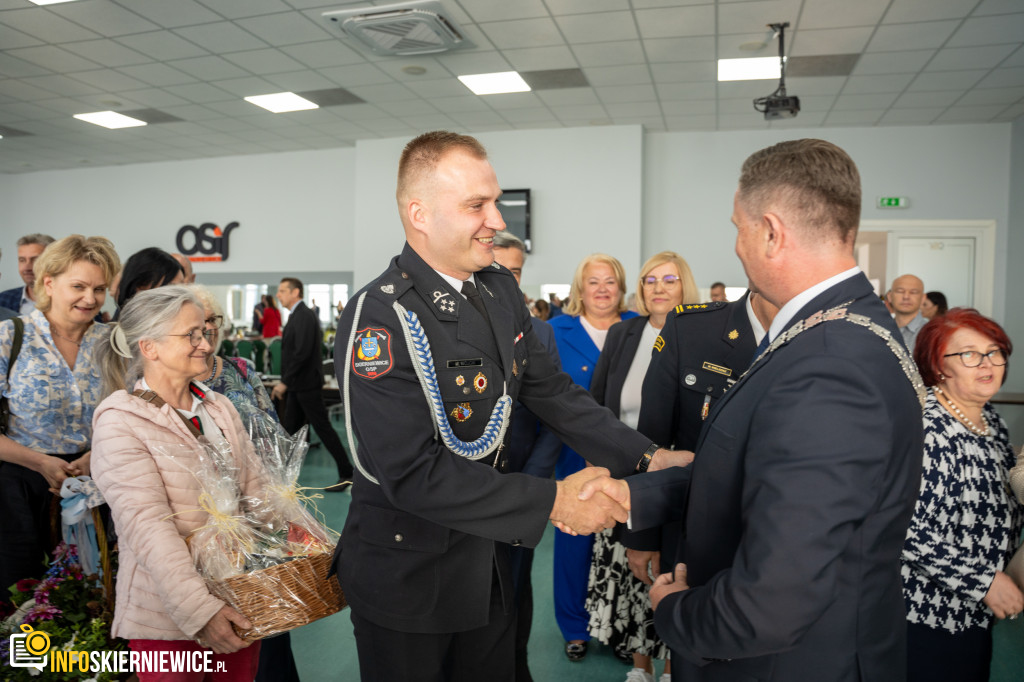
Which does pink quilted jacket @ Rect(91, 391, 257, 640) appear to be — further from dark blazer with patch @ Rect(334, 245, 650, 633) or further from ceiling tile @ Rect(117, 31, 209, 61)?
ceiling tile @ Rect(117, 31, 209, 61)

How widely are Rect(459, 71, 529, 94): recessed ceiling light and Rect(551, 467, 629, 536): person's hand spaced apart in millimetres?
5785

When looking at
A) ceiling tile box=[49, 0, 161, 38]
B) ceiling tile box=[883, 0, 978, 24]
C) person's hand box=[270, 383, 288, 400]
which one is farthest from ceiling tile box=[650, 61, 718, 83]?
person's hand box=[270, 383, 288, 400]

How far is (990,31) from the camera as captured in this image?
5531 mm

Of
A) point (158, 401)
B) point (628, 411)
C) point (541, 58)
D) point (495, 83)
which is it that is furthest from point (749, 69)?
point (158, 401)

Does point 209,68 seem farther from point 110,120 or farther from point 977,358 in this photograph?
point 977,358

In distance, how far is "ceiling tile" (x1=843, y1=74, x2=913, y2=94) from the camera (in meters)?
6.62

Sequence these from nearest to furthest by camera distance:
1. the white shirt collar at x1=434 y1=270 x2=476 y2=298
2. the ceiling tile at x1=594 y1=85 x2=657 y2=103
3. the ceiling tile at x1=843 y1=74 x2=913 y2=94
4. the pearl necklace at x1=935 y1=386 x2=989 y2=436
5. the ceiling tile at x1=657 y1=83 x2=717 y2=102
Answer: the white shirt collar at x1=434 y1=270 x2=476 y2=298
the pearl necklace at x1=935 y1=386 x2=989 y2=436
the ceiling tile at x1=843 y1=74 x2=913 y2=94
the ceiling tile at x1=657 y1=83 x2=717 y2=102
the ceiling tile at x1=594 y1=85 x2=657 y2=103

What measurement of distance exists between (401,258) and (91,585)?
150cm

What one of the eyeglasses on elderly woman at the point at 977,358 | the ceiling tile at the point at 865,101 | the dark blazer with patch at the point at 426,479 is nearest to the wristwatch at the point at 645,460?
the dark blazer with patch at the point at 426,479

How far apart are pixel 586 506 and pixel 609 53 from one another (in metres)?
5.42

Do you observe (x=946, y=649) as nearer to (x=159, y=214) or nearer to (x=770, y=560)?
(x=770, y=560)

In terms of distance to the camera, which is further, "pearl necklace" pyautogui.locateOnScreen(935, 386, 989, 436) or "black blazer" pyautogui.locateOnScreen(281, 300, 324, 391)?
"black blazer" pyautogui.locateOnScreen(281, 300, 324, 391)

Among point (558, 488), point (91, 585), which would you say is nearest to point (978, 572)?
point (558, 488)

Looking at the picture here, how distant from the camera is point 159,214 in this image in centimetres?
1095
